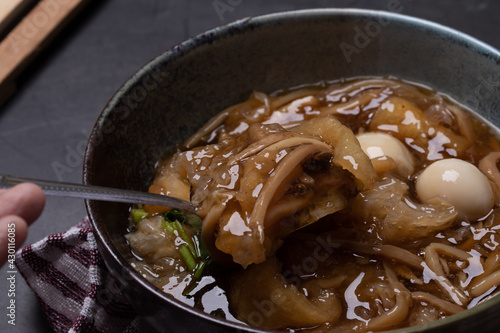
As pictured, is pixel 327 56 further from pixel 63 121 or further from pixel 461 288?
pixel 63 121

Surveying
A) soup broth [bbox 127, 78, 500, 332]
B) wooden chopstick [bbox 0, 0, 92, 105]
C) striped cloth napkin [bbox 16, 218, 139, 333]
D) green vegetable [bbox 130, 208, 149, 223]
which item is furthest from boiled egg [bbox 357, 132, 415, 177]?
wooden chopstick [bbox 0, 0, 92, 105]

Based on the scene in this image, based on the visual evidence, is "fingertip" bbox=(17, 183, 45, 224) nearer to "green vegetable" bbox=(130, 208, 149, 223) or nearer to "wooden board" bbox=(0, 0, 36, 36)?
"green vegetable" bbox=(130, 208, 149, 223)

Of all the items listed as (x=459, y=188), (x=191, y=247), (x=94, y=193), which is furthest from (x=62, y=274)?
(x=459, y=188)

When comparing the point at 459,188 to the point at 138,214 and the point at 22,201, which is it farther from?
the point at 22,201

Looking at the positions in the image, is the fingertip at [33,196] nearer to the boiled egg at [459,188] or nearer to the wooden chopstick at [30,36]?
the boiled egg at [459,188]

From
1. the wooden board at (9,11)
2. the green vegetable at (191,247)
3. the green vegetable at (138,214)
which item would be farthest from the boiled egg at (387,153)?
the wooden board at (9,11)
